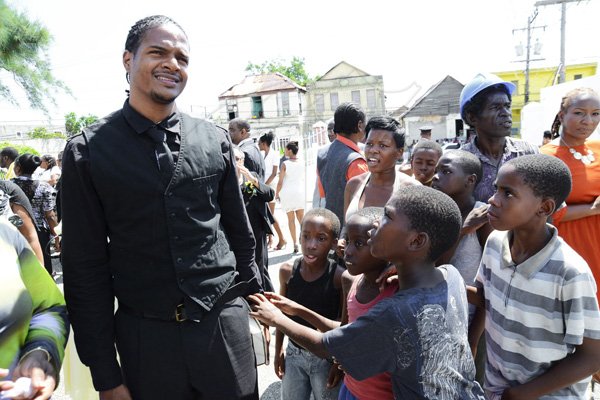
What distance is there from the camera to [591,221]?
8.27ft

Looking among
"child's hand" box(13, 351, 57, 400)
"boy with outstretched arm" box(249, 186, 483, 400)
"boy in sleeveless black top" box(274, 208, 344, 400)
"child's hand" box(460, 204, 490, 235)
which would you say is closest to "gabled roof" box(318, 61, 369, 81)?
"boy in sleeveless black top" box(274, 208, 344, 400)

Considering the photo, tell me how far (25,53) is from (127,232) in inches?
660

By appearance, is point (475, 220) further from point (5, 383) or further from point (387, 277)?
point (5, 383)

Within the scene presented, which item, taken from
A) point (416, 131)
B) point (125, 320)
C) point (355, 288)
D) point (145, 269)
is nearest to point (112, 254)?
point (145, 269)

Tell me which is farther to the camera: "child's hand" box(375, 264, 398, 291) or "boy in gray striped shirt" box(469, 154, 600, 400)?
"child's hand" box(375, 264, 398, 291)

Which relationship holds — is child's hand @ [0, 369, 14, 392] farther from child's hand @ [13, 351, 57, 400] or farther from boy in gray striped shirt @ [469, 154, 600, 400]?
boy in gray striped shirt @ [469, 154, 600, 400]

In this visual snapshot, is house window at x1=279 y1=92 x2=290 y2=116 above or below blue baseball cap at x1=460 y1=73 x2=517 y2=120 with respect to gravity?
above

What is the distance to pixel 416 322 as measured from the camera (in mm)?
1473

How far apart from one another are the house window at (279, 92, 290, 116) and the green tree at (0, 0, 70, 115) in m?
28.6

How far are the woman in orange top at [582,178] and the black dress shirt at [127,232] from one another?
1.95 meters

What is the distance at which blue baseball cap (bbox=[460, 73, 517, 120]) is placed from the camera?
2.49 m

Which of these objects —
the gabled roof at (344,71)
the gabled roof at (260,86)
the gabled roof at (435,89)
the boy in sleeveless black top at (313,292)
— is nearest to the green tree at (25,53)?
the boy in sleeveless black top at (313,292)

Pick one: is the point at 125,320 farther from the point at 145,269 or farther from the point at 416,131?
the point at 416,131

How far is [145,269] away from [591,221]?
238 cm
